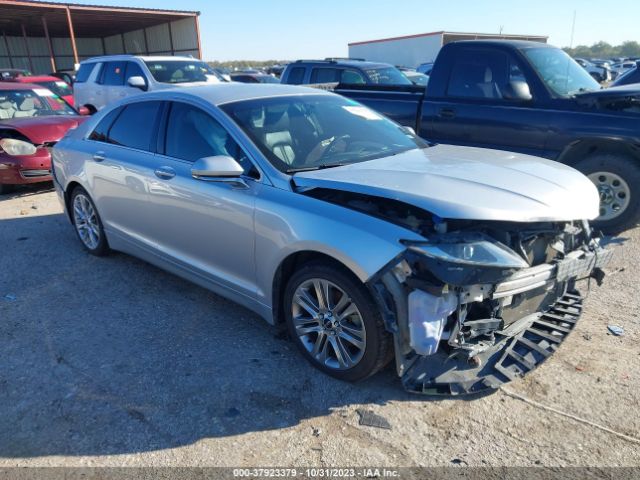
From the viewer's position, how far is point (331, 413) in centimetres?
290

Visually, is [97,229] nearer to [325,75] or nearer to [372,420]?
[372,420]

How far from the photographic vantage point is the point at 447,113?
6480 millimetres

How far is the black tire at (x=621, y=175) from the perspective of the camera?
5.43 metres

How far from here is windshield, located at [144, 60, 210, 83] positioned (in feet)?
37.4

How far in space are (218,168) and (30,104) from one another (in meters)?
7.73

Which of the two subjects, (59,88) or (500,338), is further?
(59,88)

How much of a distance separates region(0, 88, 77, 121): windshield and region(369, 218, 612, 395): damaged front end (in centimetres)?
867

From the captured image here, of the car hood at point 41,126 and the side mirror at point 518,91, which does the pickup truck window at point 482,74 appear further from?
the car hood at point 41,126

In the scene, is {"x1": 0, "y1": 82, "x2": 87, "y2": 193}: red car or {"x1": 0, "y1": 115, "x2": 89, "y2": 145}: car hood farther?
{"x1": 0, "y1": 115, "x2": 89, "y2": 145}: car hood

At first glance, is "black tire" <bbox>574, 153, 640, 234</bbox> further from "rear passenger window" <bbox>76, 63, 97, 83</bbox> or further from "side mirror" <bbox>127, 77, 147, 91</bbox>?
"rear passenger window" <bbox>76, 63, 97, 83</bbox>

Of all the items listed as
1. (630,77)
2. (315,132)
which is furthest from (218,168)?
(630,77)

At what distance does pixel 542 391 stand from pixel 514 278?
0.79 m

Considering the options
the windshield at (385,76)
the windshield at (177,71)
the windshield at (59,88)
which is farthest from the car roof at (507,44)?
the windshield at (59,88)

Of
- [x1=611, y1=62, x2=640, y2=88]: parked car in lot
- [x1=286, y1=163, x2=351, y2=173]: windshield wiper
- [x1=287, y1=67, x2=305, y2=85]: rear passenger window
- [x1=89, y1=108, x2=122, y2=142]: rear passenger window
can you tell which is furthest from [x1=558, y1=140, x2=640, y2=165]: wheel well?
[x1=287, y1=67, x2=305, y2=85]: rear passenger window
